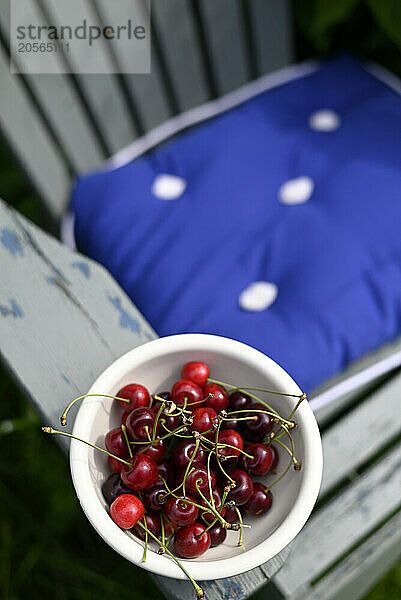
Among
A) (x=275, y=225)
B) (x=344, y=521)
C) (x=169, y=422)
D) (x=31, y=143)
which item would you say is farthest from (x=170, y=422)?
(x=31, y=143)

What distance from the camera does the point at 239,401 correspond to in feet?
1.78

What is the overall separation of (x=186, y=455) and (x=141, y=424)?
0.15 feet

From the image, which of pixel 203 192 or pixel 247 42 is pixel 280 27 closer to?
pixel 247 42

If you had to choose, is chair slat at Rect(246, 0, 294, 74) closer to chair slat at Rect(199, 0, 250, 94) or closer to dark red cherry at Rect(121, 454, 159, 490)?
chair slat at Rect(199, 0, 250, 94)

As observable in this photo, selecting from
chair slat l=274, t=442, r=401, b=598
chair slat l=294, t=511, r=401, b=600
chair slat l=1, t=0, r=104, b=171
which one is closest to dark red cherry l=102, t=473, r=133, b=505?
chair slat l=274, t=442, r=401, b=598

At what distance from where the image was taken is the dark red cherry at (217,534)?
50cm

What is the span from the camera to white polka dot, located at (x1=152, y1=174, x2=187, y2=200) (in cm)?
96

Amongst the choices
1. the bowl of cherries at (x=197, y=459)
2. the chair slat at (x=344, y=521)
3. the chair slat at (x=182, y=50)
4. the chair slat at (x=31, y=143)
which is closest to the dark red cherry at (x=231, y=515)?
the bowl of cherries at (x=197, y=459)

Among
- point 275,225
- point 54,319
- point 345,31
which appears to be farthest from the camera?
point 345,31

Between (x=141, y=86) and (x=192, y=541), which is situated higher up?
(x=141, y=86)

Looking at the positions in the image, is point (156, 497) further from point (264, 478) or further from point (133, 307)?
point (133, 307)

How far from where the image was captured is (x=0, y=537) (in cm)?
125

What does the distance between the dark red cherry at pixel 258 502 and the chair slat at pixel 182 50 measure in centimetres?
78

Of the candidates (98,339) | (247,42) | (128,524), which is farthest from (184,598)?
(247,42)
